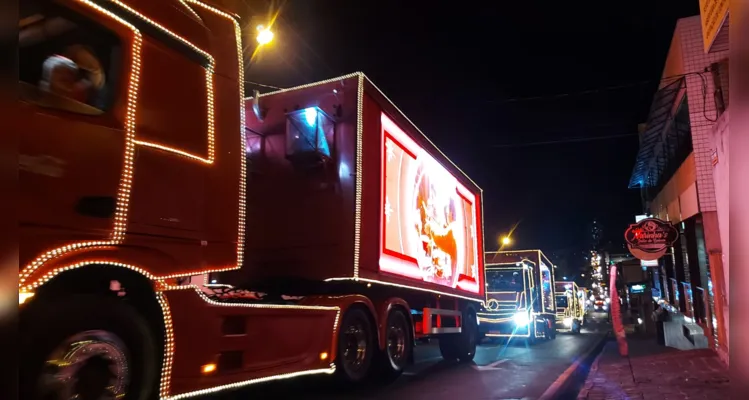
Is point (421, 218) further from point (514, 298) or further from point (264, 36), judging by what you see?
point (514, 298)

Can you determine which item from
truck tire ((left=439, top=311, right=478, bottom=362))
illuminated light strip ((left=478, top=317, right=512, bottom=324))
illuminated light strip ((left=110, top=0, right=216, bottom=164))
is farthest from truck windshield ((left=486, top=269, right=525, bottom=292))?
illuminated light strip ((left=110, top=0, right=216, bottom=164))

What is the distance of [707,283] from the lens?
1277 cm

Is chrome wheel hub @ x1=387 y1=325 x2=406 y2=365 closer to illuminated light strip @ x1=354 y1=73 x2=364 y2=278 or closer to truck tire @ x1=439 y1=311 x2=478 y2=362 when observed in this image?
illuminated light strip @ x1=354 y1=73 x2=364 y2=278

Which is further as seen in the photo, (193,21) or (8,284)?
(193,21)

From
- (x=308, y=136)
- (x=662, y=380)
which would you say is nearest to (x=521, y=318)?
(x=662, y=380)

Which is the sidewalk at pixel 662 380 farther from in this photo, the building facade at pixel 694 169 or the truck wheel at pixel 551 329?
the truck wheel at pixel 551 329

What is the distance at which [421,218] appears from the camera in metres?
8.44

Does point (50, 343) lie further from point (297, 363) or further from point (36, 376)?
point (297, 363)

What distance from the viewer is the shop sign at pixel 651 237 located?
45.9ft

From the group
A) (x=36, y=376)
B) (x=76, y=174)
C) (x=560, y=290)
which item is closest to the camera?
(x=36, y=376)

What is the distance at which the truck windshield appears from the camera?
18.6 meters

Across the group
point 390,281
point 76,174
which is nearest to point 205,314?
point 76,174

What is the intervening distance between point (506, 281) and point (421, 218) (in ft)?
37.2

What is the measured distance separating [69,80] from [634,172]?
25179mm
